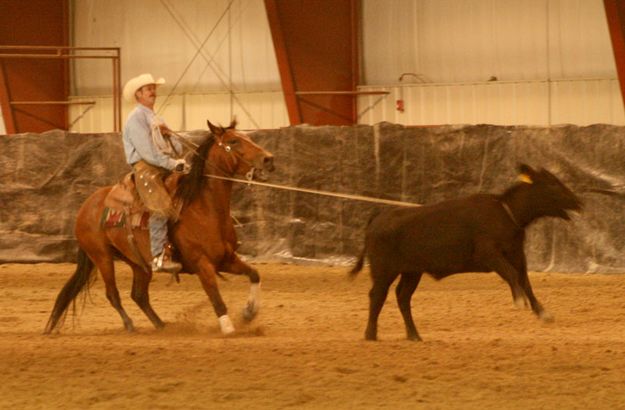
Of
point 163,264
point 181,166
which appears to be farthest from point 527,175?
point 163,264

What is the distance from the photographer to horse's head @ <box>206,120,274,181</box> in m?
11.1

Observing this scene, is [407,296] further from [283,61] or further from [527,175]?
[283,61]

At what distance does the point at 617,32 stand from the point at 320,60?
6089 millimetres

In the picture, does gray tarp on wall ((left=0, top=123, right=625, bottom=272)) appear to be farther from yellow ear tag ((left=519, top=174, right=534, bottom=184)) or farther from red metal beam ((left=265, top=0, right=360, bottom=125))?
yellow ear tag ((left=519, top=174, right=534, bottom=184))

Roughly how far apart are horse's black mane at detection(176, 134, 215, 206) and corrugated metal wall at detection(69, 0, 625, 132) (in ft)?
34.7

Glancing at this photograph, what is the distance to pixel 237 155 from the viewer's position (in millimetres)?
11180

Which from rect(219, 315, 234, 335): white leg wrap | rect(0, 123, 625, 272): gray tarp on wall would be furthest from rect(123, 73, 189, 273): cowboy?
rect(0, 123, 625, 272): gray tarp on wall

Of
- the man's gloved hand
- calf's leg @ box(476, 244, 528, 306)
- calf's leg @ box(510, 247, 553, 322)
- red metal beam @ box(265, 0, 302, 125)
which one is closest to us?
calf's leg @ box(476, 244, 528, 306)

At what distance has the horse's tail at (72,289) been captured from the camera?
38.4 feet

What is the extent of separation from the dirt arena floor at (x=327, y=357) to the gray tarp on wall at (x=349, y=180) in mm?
1878

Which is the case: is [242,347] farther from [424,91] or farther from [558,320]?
[424,91]

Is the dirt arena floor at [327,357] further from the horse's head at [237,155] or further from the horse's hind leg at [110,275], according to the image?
the horse's head at [237,155]

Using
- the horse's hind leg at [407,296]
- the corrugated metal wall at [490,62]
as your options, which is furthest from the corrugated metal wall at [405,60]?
the horse's hind leg at [407,296]

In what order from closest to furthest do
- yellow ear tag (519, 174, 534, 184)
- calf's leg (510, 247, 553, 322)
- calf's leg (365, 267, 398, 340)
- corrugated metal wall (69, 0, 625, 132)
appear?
calf's leg (510, 247, 553, 322), yellow ear tag (519, 174, 534, 184), calf's leg (365, 267, 398, 340), corrugated metal wall (69, 0, 625, 132)
